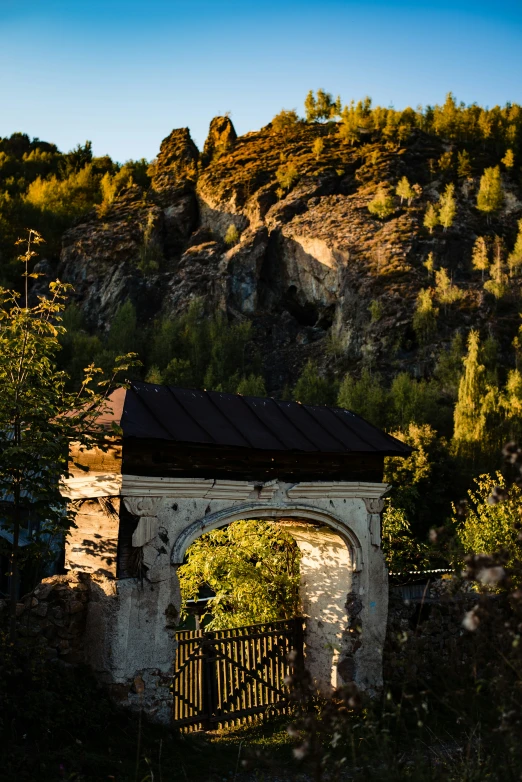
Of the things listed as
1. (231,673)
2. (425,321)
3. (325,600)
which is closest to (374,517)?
(325,600)

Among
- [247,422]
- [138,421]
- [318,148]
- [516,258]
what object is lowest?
[138,421]

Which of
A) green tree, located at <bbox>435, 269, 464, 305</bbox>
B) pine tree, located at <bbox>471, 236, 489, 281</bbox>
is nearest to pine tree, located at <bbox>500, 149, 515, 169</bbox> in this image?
pine tree, located at <bbox>471, 236, 489, 281</bbox>

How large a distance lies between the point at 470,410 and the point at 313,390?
10115 mm

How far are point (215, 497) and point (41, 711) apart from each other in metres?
3.15

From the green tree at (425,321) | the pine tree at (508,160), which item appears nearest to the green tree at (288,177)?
the pine tree at (508,160)

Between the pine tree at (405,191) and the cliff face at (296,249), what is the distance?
0.59 m

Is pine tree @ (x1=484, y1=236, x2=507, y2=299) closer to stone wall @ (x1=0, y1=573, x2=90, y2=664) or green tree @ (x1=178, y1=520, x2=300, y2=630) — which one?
green tree @ (x1=178, y1=520, x2=300, y2=630)

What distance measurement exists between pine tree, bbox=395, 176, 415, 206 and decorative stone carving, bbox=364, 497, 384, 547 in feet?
136

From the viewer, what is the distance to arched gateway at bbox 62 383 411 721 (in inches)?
330

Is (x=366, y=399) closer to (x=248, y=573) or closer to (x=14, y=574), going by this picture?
(x=248, y=573)

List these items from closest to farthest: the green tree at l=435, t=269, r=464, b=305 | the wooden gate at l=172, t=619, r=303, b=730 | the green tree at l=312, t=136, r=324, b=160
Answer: the wooden gate at l=172, t=619, r=303, b=730 < the green tree at l=435, t=269, r=464, b=305 < the green tree at l=312, t=136, r=324, b=160

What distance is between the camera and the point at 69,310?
159ft

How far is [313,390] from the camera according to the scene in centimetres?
3812

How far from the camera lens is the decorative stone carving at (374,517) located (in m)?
10.8
